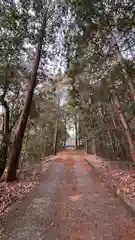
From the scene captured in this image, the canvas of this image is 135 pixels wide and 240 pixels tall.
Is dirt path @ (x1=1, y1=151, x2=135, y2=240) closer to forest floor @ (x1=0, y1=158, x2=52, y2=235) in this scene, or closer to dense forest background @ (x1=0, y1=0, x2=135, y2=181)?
forest floor @ (x1=0, y1=158, x2=52, y2=235)

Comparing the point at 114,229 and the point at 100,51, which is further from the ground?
the point at 100,51

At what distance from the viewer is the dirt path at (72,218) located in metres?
4.17

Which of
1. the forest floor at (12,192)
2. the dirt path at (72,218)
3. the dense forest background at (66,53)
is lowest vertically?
the dirt path at (72,218)

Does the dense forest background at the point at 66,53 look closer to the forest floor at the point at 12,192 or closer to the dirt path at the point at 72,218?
the forest floor at the point at 12,192

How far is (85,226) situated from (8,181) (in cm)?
582

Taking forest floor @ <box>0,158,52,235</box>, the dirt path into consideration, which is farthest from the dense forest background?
the dirt path

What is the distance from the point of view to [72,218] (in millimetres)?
5066

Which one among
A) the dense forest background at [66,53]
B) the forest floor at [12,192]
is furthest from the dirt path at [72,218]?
the dense forest background at [66,53]

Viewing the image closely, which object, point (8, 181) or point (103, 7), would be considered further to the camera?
point (8, 181)

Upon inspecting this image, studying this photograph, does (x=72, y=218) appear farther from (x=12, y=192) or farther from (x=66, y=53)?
(x=66, y=53)

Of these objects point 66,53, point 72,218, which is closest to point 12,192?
point 72,218

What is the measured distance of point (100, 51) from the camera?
1012cm

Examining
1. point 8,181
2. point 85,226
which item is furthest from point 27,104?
point 85,226

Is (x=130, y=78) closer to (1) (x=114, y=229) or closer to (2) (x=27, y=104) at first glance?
(2) (x=27, y=104)
